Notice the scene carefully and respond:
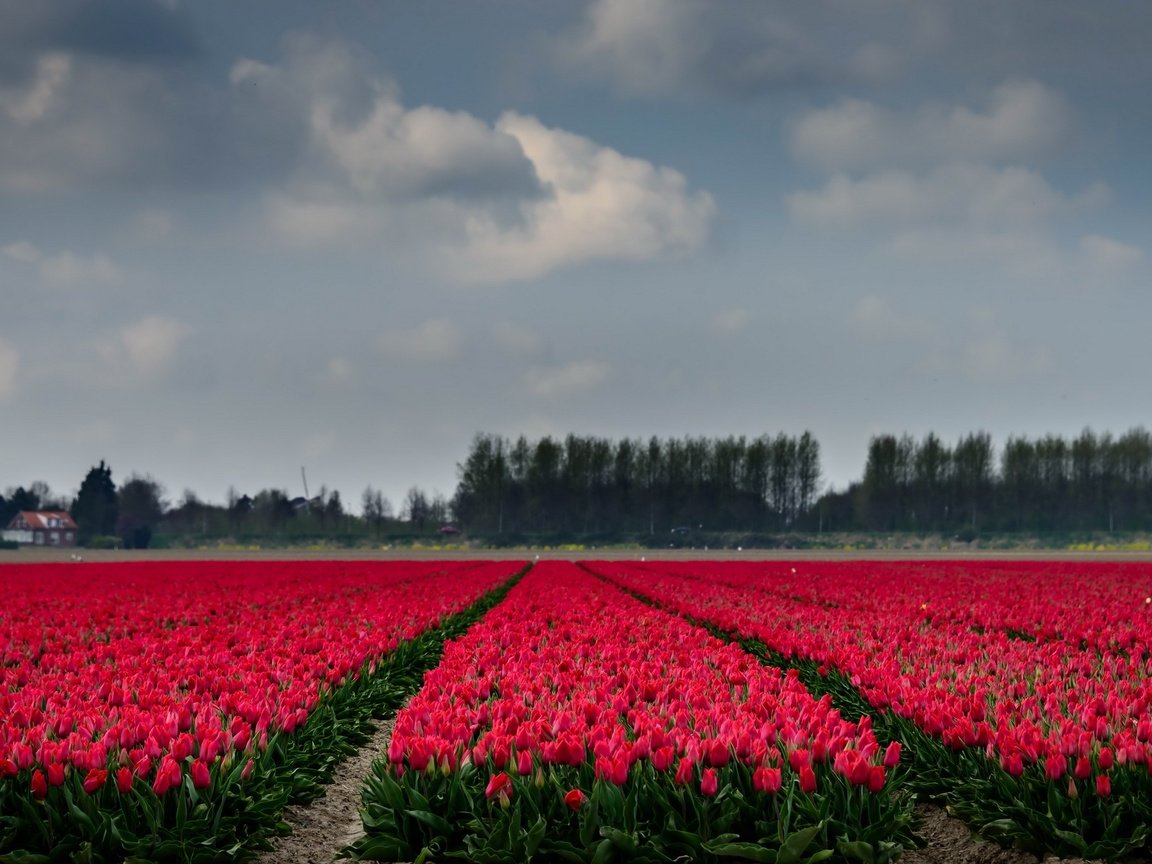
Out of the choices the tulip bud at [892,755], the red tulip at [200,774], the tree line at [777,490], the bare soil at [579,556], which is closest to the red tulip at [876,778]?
the tulip bud at [892,755]

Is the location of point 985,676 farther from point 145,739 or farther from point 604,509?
point 604,509

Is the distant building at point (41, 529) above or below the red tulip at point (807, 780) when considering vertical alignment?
below

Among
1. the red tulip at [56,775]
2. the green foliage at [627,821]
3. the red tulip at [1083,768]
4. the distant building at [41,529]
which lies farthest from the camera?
the distant building at [41,529]

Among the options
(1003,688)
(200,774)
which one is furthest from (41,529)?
(1003,688)

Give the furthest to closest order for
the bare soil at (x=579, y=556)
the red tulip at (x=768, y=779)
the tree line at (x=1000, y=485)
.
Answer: the tree line at (x=1000, y=485) < the bare soil at (x=579, y=556) < the red tulip at (x=768, y=779)

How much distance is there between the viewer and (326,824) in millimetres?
6391

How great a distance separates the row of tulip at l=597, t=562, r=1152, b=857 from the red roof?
136 meters

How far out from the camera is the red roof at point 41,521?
438 feet

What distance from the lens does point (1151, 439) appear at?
4215 inches

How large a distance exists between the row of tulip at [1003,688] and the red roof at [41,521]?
13607cm

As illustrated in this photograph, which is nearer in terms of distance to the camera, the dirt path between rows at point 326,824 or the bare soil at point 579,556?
the dirt path between rows at point 326,824

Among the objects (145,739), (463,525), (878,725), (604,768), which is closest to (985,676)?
(878,725)

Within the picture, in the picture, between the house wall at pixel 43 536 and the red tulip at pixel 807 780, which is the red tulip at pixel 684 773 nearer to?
the red tulip at pixel 807 780

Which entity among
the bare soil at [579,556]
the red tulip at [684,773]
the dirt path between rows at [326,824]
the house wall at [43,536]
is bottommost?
the house wall at [43,536]
